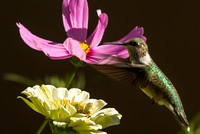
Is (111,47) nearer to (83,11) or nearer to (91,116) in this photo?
(83,11)

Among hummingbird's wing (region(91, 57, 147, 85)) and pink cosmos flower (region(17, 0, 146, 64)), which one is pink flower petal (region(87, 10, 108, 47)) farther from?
hummingbird's wing (region(91, 57, 147, 85))

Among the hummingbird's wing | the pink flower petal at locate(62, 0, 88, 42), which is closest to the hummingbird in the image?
the hummingbird's wing

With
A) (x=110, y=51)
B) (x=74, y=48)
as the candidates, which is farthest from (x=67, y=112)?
(x=110, y=51)

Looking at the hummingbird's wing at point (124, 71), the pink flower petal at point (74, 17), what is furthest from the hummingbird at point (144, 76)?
the pink flower petal at point (74, 17)

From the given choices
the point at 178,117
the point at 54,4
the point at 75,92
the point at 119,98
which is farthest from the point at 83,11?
the point at 119,98

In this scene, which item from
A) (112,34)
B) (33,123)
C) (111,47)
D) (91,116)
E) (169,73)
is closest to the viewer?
Answer: (91,116)

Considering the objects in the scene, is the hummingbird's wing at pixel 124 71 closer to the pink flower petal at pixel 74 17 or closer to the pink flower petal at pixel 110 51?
the pink flower petal at pixel 110 51
